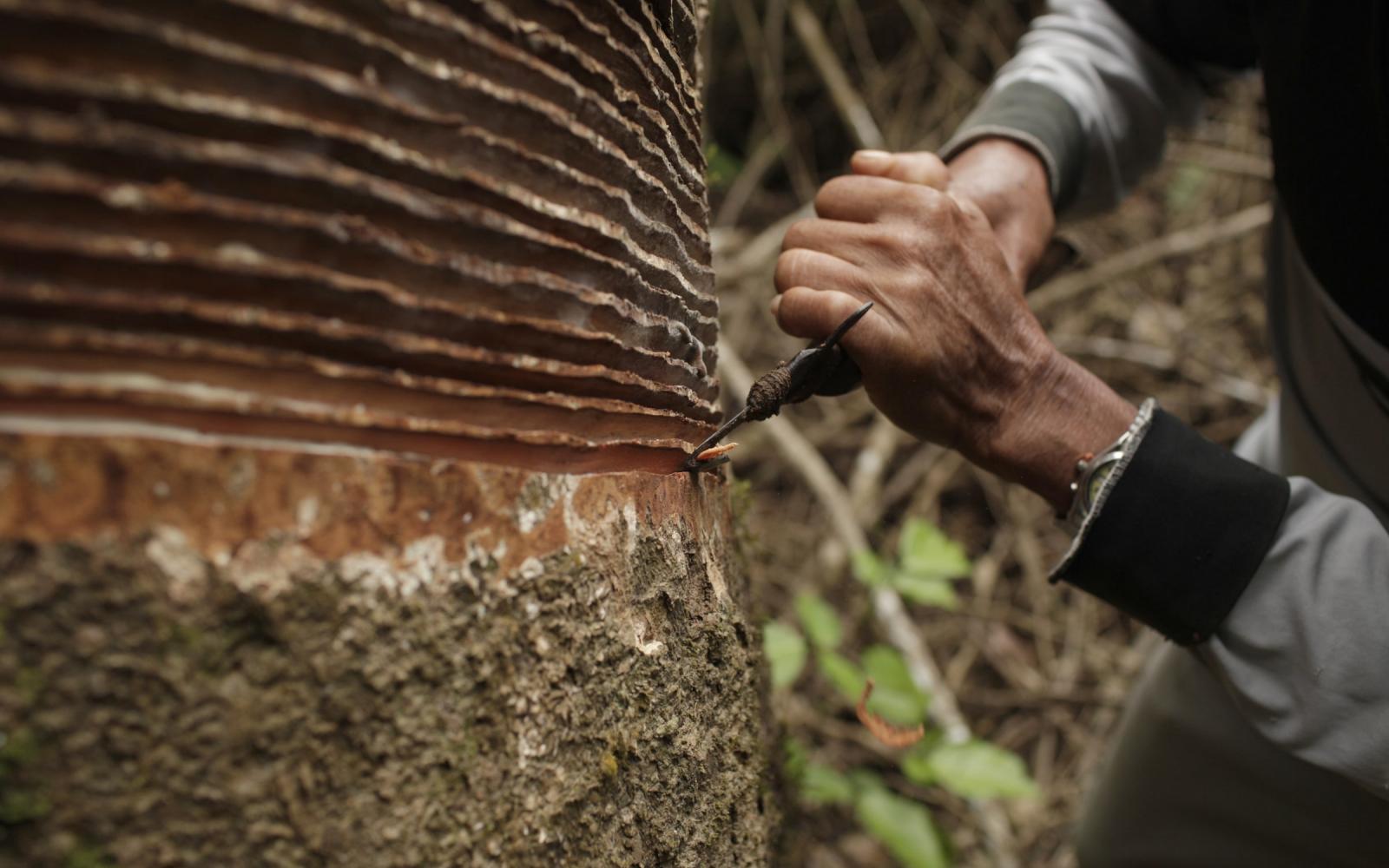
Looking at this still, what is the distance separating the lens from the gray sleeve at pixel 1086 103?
1.56 m

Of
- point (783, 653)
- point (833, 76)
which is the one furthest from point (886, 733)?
point (833, 76)

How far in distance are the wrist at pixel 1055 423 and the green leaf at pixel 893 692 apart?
681 millimetres

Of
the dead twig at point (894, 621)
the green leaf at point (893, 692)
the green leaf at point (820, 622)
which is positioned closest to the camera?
the green leaf at point (893, 692)

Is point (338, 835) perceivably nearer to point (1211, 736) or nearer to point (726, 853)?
point (726, 853)

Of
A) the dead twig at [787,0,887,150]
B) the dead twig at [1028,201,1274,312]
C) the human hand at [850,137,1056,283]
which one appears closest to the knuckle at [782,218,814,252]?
the human hand at [850,137,1056,283]

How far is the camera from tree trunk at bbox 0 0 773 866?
0.51 meters

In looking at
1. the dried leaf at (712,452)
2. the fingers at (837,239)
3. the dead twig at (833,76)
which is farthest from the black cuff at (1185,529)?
the dead twig at (833,76)

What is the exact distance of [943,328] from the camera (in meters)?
1.16

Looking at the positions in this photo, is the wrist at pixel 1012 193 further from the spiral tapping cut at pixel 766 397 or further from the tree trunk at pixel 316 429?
the tree trunk at pixel 316 429

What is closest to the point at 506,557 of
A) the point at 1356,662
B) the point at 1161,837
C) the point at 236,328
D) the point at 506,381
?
the point at 506,381

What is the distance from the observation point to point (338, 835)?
0.60 meters

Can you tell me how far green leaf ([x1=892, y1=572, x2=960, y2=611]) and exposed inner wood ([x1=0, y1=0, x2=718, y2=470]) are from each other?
1363 millimetres

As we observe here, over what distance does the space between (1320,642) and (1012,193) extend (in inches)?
31.8

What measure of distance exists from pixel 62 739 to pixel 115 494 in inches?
6.0
